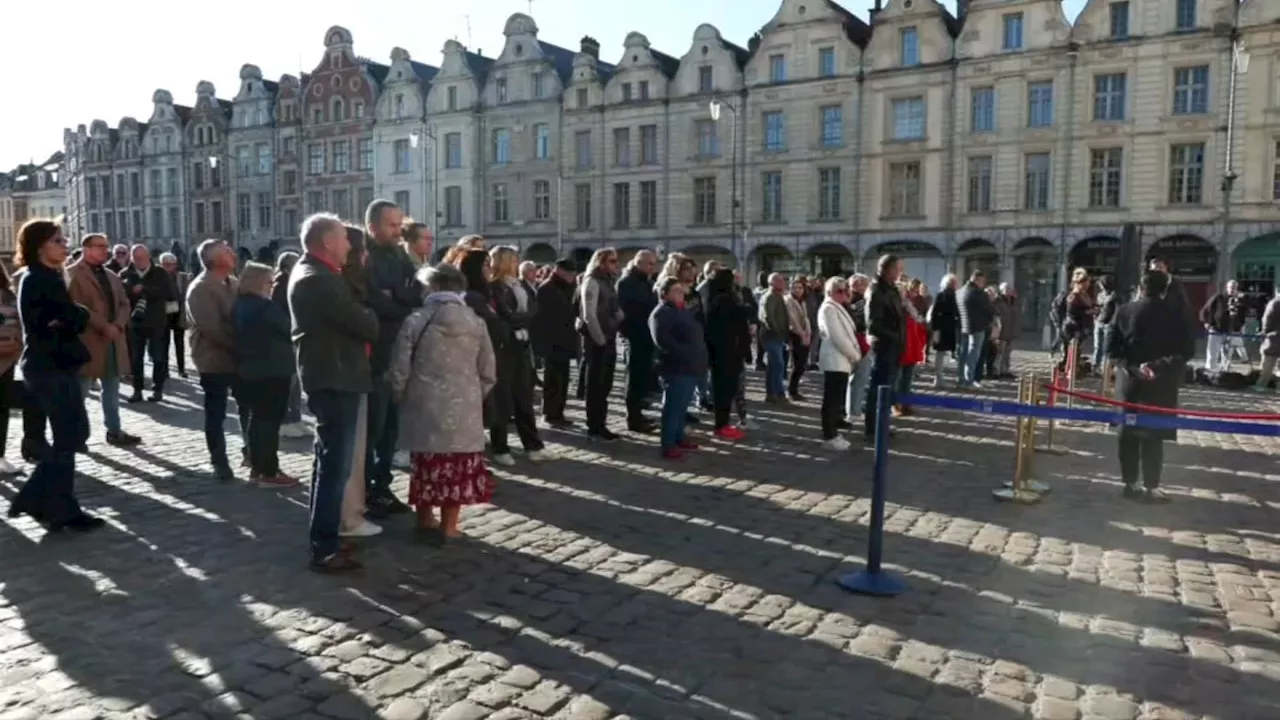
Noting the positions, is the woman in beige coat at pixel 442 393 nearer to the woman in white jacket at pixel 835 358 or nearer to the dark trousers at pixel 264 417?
the dark trousers at pixel 264 417

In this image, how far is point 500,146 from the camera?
44.9m

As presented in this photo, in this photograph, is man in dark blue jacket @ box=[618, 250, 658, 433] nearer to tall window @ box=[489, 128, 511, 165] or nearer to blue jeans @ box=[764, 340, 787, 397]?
blue jeans @ box=[764, 340, 787, 397]

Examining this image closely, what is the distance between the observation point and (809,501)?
7.38 meters

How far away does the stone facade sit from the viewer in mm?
55219

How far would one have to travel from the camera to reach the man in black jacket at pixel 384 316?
20.8 ft

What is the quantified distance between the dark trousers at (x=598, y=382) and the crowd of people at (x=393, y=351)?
2 centimetres

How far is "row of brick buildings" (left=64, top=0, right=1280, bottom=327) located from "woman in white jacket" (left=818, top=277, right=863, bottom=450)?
25.8 metres

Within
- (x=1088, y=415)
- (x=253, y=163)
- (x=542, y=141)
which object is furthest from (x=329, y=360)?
(x=253, y=163)

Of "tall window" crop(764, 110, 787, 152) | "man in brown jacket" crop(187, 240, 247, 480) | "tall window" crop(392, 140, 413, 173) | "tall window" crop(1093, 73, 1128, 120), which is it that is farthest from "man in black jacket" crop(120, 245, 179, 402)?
"tall window" crop(392, 140, 413, 173)

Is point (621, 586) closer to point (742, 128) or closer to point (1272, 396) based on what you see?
point (1272, 396)

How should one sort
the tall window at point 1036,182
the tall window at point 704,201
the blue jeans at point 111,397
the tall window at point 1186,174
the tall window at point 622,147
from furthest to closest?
the tall window at point 622,147
the tall window at point 704,201
the tall window at point 1036,182
the tall window at point 1186,174
the blue jeans at point 111,397

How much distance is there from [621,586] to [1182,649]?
2.64 metres

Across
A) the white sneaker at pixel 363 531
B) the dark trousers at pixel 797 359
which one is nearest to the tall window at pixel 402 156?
the dark trousers at pixel 797 359

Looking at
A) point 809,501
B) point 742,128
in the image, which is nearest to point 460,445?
point 809,501
